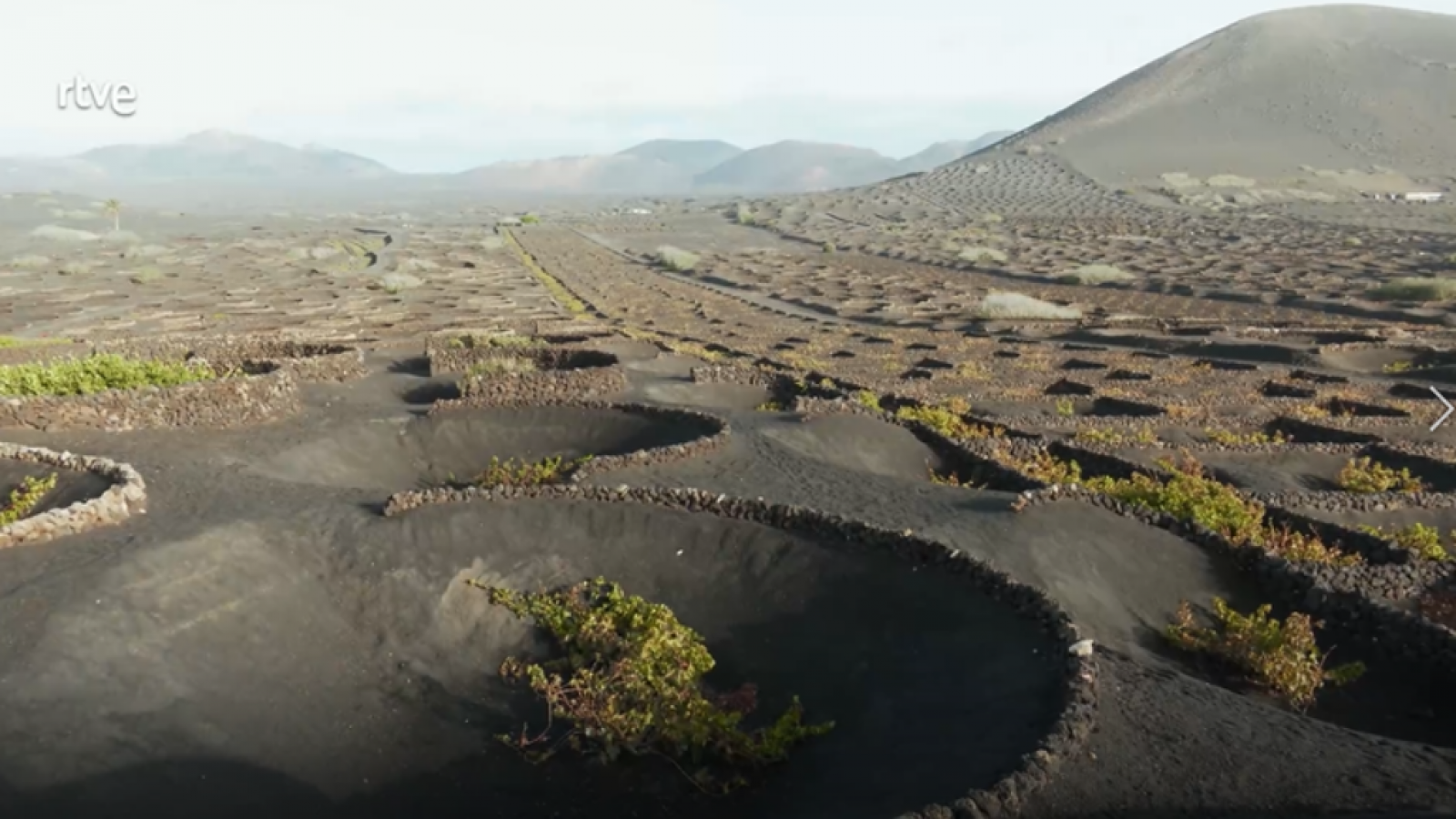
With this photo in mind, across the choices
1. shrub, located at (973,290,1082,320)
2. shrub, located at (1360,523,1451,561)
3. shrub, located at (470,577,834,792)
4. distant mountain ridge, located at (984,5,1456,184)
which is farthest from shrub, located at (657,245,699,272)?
distant mountain ridge, located at (984,5,1456,184)

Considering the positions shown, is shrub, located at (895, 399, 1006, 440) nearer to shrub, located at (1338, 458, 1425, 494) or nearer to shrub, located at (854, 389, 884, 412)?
shrub, located at (854, 389, 884, 412)

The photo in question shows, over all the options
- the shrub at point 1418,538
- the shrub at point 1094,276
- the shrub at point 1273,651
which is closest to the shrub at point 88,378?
the shrub at point 1273,651

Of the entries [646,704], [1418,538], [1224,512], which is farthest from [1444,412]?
[646,704]

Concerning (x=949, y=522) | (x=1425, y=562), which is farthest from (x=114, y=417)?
(x=1425, y=562)

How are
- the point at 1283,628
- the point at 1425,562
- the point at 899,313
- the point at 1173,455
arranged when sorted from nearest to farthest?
1. the point at 1283,628
2. the point at 1425,562
3. the point at 1173,455
4. the point at 899,313

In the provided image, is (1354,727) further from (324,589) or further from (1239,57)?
(1239,57)

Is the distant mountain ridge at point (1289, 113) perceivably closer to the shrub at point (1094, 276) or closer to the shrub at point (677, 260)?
the shrub at point (677, 260)

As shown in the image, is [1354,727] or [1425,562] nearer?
[1354,727]
